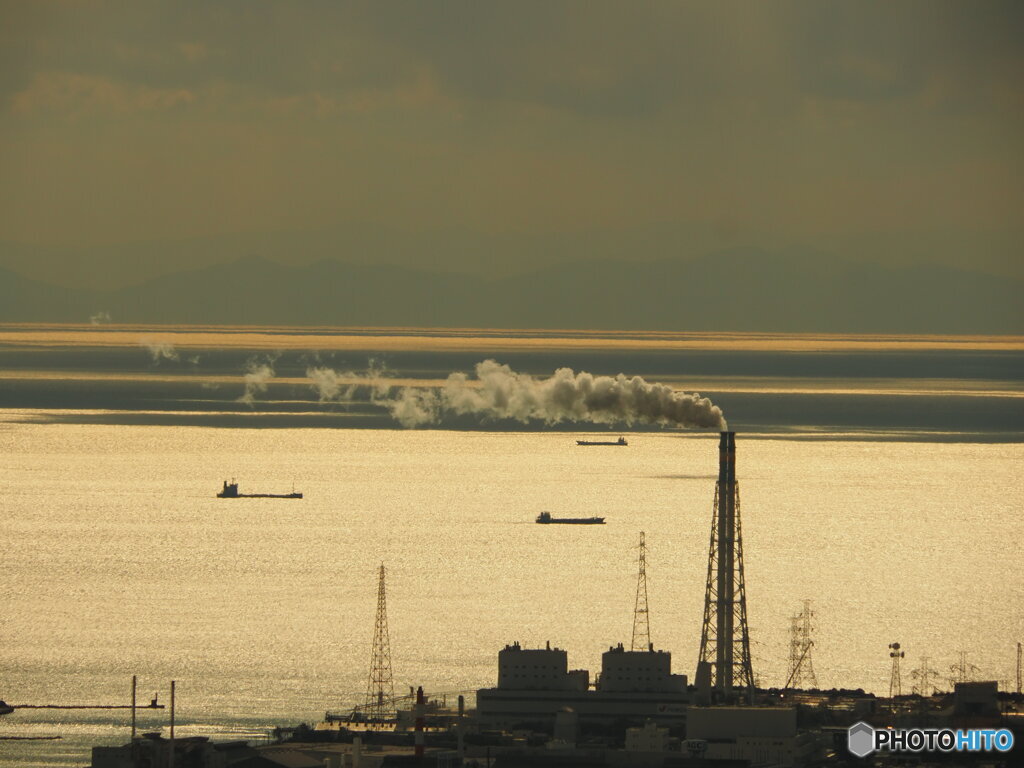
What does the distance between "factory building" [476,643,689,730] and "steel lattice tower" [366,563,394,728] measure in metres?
3.67

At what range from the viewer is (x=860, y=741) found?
65.6m

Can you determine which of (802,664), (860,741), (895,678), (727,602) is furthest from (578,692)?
(802,664)

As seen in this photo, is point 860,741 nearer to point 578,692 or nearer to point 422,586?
point 578,692

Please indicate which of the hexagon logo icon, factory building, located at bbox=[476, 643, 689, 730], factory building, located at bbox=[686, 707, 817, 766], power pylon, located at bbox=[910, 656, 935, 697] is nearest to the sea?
power pylon, located at bbox=[910, 656, 935, 697]

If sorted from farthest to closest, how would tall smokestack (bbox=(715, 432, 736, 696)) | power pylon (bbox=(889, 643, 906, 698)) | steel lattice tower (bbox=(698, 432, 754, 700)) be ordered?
power pylon (bbox=(889, 643, 906, 698)) → tall smokestack (bbox=(715, 432, 736, 696)) → steel lattice tower (bbox=(698, 432, 754, 700))

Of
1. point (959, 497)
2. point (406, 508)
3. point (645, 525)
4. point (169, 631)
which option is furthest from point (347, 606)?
point (959, 497)

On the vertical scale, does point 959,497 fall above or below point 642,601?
above

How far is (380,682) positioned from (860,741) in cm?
2716

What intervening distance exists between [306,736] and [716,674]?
16354 millimetres

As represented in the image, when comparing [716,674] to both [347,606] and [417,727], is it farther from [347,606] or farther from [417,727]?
[347,606]

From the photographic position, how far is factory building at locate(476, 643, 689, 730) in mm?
78188

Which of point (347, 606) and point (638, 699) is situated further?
point (347, 606)

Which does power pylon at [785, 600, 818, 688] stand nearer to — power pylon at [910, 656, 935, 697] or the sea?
the sea

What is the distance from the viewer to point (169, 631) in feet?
346
